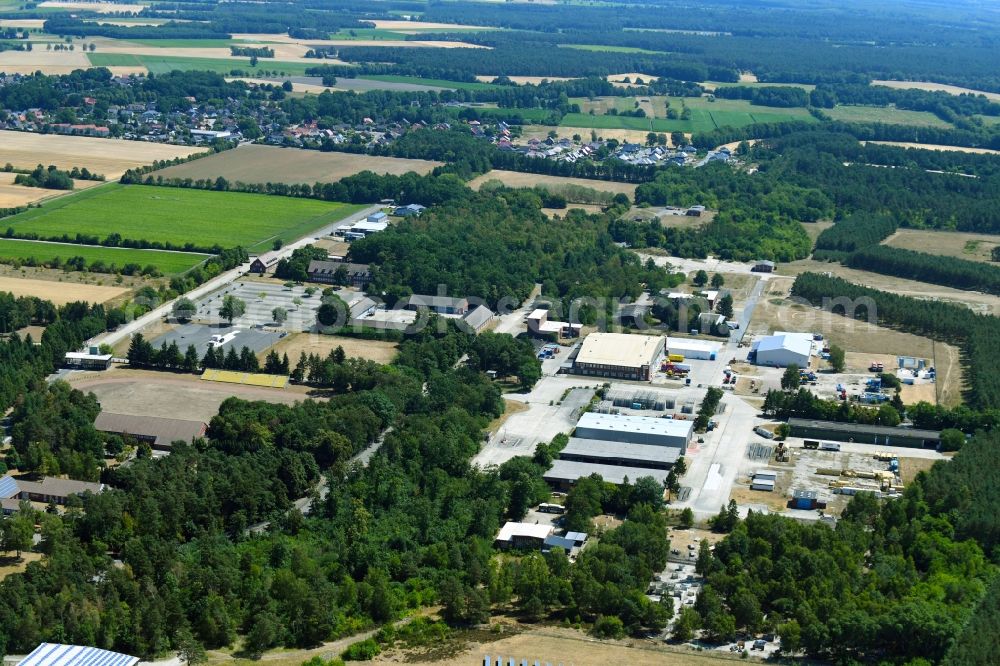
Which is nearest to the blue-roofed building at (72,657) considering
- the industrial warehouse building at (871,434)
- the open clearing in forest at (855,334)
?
the industrial warehouse building at (871,434)

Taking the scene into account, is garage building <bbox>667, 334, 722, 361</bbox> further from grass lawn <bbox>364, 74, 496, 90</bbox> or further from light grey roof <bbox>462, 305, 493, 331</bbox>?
grass lawn <bbox>364, 74, 496, 90</bbox>

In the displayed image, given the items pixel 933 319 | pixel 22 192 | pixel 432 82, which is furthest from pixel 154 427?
pixel 432 82

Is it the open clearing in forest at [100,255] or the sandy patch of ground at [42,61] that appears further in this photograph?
the sandy patch of ground at [42,61]

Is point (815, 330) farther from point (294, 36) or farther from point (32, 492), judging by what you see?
point (294, 36)

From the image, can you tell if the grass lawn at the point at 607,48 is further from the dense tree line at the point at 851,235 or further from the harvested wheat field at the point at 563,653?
the harvested wheat field at the point at 563,653

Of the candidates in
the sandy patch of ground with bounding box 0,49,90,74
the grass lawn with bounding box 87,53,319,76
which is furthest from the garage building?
the sandy patch of ground with bounding box 0,49,90,74
